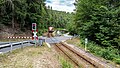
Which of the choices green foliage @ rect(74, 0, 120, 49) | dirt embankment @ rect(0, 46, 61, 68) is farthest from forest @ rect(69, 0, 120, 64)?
dirt embankment @ rect(0, 46, 61, 68)

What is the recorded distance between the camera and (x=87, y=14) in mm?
23875

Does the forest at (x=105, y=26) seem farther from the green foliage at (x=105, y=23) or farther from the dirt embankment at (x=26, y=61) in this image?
the dirt embankment at (x=26, y=61)

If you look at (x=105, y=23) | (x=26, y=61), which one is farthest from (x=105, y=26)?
(x=26, y=61)

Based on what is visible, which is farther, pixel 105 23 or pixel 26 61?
pixel 105 23

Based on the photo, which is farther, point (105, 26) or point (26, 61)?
point (105, 26)

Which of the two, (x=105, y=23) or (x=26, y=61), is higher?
(x=105, y=23)

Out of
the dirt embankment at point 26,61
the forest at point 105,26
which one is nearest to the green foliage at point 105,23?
the forest at point 105,26

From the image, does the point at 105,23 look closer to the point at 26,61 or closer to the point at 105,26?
the point at 105,26

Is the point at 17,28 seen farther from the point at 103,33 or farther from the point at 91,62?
the point at 91,62

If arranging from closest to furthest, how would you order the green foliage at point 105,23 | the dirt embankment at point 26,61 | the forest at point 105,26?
1. the dirt embankment at point 26,61
2. the forest at point 105,26
3. the green foliage at point 105,23

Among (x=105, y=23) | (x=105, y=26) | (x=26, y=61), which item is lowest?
(x=26, y=61)

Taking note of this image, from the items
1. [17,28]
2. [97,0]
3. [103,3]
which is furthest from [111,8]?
[17,28]

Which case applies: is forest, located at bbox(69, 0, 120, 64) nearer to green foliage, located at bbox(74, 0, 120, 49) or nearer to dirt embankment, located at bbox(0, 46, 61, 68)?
green foliage, located at bbox(74, 0, 120, 49)

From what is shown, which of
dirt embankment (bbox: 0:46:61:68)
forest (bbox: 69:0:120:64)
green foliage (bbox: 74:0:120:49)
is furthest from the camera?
green foliage (bbox: 74:0:120:49)
